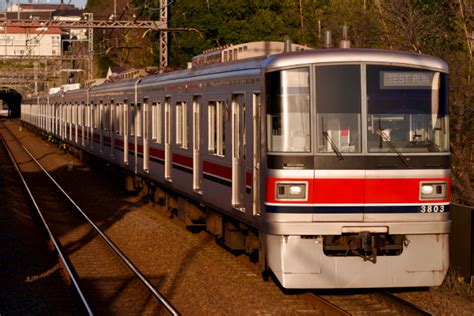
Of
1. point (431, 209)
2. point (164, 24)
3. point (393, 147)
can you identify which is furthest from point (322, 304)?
point (164, 24)

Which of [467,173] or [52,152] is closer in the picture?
[467,173]

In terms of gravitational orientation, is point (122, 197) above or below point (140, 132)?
below

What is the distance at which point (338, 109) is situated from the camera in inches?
356

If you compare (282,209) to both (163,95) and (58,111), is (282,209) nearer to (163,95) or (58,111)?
(163,95)

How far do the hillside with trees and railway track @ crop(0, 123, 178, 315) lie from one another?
395cm

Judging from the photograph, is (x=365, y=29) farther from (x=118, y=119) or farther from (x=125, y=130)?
(x=125, y=130)

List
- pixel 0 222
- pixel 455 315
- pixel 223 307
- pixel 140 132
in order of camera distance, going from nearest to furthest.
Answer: pixel 455 315 < pixel 223 307 < pixel 0 222 < pixel 140 132

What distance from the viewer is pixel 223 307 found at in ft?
30.6

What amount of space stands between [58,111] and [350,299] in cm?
3202

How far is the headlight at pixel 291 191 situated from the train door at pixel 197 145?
155 inches

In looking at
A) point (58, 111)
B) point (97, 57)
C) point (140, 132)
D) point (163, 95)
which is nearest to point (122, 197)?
point (140, 132)

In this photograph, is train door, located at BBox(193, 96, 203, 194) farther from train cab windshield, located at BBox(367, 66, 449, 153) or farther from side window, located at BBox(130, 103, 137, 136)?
side window, located at BBox(130, 103, 137, 136)

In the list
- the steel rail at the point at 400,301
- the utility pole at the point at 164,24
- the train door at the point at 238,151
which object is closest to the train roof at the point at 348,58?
the train door at the point at 238,151

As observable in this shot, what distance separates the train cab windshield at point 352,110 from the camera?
354 inches
